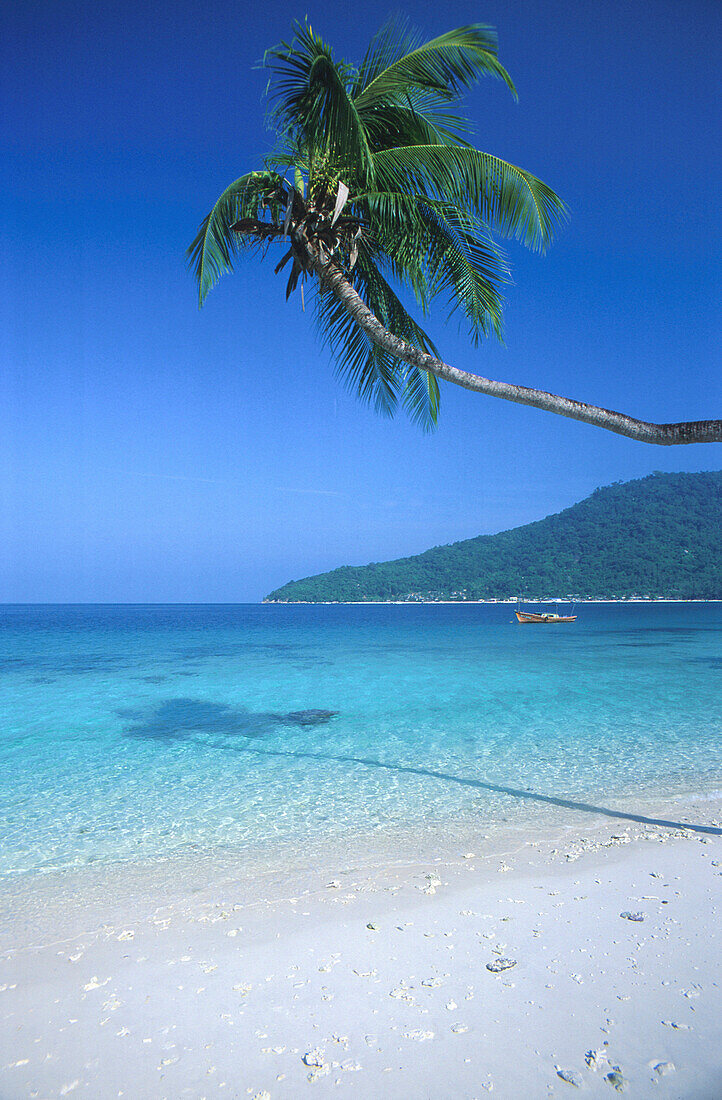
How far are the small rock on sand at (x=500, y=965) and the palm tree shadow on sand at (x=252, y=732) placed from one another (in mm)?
2810

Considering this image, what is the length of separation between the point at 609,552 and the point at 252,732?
88015 millimetres

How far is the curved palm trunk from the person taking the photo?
3.03 meters

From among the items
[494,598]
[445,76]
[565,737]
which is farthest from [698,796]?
[494,598]

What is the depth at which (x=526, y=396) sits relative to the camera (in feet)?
12.3

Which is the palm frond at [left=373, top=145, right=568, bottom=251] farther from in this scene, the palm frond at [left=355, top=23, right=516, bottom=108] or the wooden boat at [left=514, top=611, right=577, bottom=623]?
the wooden boat at [left=514, top=611, right=577, bottom=623]

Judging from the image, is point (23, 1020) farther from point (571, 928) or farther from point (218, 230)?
point (218, 230)

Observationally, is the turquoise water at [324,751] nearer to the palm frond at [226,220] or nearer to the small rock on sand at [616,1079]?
the small rock on sand at [616,1079]

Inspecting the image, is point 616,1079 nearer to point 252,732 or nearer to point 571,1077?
point 571,1077

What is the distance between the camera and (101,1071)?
2350 millimetres

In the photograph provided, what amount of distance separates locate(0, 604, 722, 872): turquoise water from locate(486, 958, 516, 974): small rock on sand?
2302 millimetres

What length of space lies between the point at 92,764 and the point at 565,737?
719 cm

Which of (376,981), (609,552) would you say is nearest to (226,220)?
(376,981)

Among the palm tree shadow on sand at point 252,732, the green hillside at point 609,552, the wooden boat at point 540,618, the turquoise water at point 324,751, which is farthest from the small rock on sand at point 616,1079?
the green hillside at point 609,552

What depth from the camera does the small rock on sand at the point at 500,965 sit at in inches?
115
